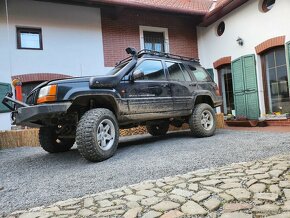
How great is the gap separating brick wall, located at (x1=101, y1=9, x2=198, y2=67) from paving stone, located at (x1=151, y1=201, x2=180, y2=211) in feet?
26.7

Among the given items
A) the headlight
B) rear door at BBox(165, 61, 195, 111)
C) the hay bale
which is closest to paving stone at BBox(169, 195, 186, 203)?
the headlight

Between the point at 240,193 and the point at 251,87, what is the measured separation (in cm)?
764

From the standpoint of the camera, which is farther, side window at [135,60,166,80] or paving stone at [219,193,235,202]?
side window at [135,60,166,80]

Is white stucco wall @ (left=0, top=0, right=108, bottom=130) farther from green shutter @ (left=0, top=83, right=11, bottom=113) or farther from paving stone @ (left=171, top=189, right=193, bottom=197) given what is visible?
paving stone @ (left=171, top=189, right=193, bottom=197)

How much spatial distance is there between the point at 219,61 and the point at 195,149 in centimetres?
713

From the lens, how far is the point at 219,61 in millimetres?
10688

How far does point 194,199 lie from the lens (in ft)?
7.27

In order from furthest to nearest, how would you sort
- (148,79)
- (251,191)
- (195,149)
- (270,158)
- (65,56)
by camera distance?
(65,56) → (148,79) → (195,149) → (270,158) → (251,191)

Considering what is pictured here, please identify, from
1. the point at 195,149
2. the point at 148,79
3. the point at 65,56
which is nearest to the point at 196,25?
the point at 65,56

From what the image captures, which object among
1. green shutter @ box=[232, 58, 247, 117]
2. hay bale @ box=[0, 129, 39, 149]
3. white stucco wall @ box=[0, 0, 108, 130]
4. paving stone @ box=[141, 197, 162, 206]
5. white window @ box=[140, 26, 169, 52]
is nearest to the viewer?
paving stone @ box=[141, 197, 162, 206]

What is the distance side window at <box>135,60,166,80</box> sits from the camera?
5.07m

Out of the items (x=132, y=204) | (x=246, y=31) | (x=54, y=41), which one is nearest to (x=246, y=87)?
(x=246, y=31)

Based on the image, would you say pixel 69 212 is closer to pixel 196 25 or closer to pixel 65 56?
pixel 65 56

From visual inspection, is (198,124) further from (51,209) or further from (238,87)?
(238,87)
